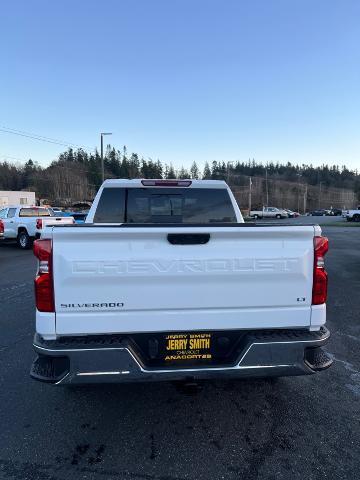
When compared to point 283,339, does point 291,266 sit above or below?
above

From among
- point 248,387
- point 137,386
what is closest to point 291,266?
point 248,387

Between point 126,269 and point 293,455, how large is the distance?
1858 millimetres

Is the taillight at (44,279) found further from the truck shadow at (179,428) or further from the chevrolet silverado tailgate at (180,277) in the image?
the truck shadow at (179,428)

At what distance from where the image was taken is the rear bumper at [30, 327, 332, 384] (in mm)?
2529

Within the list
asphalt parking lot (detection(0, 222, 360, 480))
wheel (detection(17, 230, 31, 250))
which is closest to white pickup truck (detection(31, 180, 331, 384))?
asphalt parking lot (detection(0, 222, 360, 480))

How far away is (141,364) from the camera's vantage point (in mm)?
2605

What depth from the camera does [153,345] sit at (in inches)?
105

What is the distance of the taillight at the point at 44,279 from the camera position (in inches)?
97.6

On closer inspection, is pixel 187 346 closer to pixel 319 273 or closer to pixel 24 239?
pixel 319 273

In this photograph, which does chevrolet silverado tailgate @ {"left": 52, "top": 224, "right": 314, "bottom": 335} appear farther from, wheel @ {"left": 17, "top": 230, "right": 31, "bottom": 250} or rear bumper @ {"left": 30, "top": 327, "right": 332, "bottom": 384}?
wheel @ {"left": 17, "top": 230, "right": 31, "bottom": 250}

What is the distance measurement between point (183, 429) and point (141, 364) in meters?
0.86

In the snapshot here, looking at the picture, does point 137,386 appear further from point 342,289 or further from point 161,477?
point 342,289

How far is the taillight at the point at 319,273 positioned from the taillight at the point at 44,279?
6.28 feet

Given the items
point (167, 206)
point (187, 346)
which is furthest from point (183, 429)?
point (167, 206)
